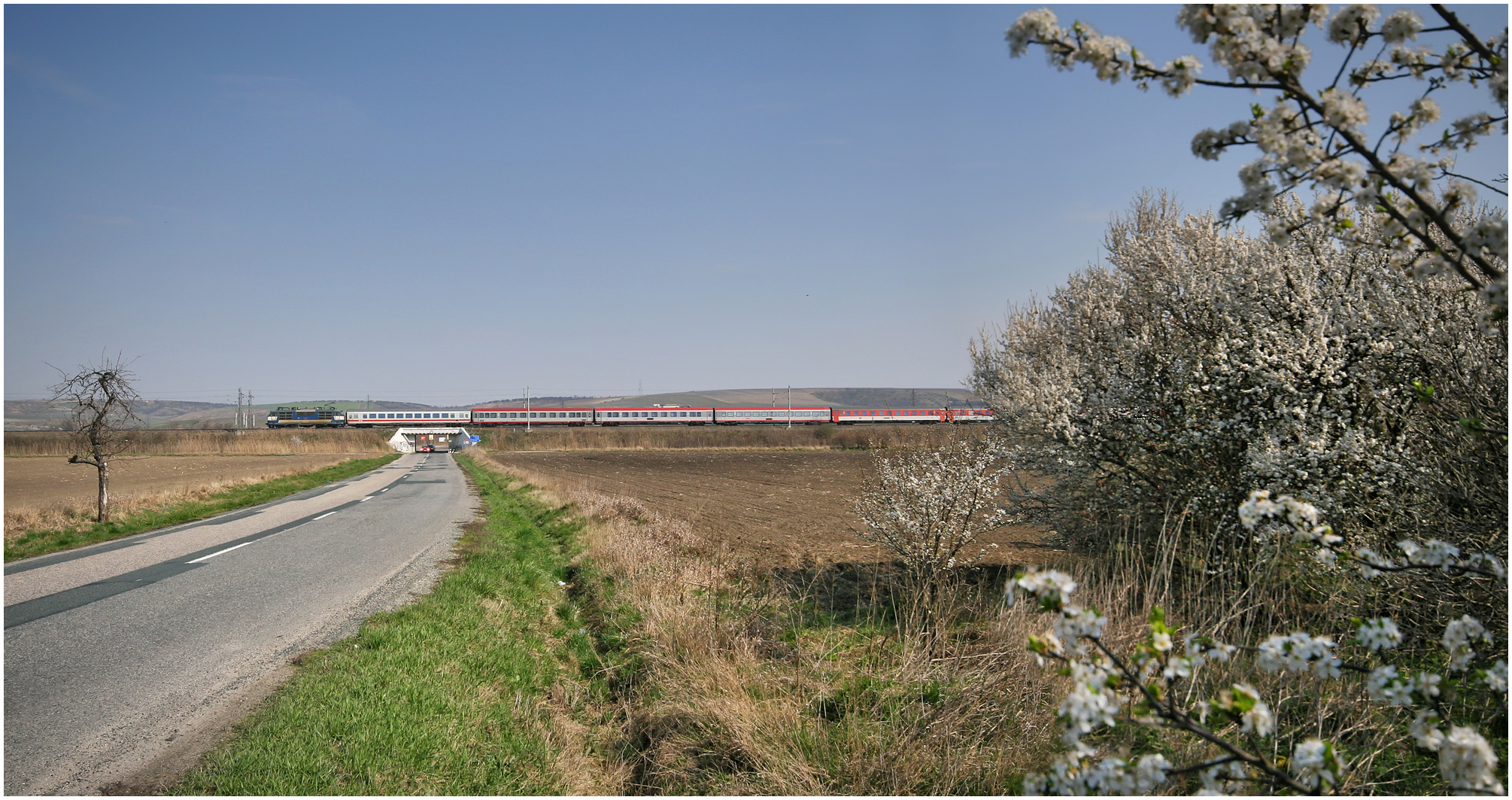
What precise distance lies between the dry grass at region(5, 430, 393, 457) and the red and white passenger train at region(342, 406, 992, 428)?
15546mm

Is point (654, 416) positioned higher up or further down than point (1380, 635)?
further down

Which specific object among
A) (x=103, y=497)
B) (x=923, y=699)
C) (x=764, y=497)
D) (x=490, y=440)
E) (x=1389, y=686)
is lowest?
(x=490, y=440)

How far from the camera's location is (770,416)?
3573 inches

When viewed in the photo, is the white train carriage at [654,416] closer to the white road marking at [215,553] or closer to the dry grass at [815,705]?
the white road marking at [215,553]

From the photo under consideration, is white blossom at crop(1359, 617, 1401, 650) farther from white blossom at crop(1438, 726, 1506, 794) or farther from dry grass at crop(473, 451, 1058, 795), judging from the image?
dry grass at crop(473, 451, 1058, 795)

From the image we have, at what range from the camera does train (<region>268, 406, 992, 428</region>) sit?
86688 millimetres

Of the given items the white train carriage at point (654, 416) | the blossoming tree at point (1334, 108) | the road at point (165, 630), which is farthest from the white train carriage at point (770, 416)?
the blossoming tree at point (1334, 108)

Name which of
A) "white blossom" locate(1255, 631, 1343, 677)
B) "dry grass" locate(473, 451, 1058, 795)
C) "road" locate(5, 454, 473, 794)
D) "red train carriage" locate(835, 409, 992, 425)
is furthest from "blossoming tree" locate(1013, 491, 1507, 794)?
"red train carriage" locate(835, 409, 992, 425)

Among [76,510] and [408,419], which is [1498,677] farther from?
[408,419]

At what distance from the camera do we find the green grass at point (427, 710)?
13.9ft

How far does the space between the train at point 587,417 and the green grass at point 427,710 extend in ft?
258

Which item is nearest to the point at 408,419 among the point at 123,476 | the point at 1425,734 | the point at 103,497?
the point at 123,476

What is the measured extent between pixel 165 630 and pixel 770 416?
8393 cm

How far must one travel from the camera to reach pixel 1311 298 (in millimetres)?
6852
